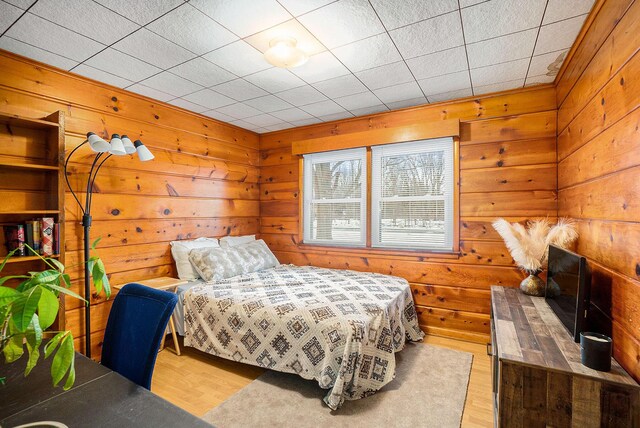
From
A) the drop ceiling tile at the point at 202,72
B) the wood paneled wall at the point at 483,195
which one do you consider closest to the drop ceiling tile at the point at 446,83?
the wood paneled wall at the point at 483,195

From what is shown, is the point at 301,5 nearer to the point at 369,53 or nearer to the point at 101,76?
the point at 369,53

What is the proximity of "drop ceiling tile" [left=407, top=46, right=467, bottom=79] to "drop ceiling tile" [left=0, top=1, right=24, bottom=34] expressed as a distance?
249 cm

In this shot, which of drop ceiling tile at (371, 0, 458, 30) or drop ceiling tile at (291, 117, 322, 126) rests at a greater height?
drop ceiling tile at (371, 0, 458, 30)

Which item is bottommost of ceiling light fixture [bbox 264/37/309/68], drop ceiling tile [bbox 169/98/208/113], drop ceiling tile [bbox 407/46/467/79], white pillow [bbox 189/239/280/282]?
white pillow [bbox 189/239/280/282]

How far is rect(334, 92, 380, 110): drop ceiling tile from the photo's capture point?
122 inches

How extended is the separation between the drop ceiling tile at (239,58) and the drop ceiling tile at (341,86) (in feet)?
1.90

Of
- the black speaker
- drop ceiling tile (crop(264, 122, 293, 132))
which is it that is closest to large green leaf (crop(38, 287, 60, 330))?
the black speaker

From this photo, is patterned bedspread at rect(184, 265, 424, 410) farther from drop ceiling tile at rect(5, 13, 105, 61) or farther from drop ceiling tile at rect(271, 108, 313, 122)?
drop ceiling tile at rect(5, 13, 105, 61)

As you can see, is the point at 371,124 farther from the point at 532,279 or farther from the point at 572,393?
the point at 572,393

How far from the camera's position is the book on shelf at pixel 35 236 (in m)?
2.13

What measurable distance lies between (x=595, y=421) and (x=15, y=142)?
376 centimetres

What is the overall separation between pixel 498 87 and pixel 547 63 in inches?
19.0

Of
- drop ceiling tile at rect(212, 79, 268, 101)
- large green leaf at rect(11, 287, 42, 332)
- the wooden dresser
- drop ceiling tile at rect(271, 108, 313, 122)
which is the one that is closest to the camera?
large green leaf at rect(11, 287, 42, 332)

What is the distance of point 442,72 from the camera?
2592 mm
